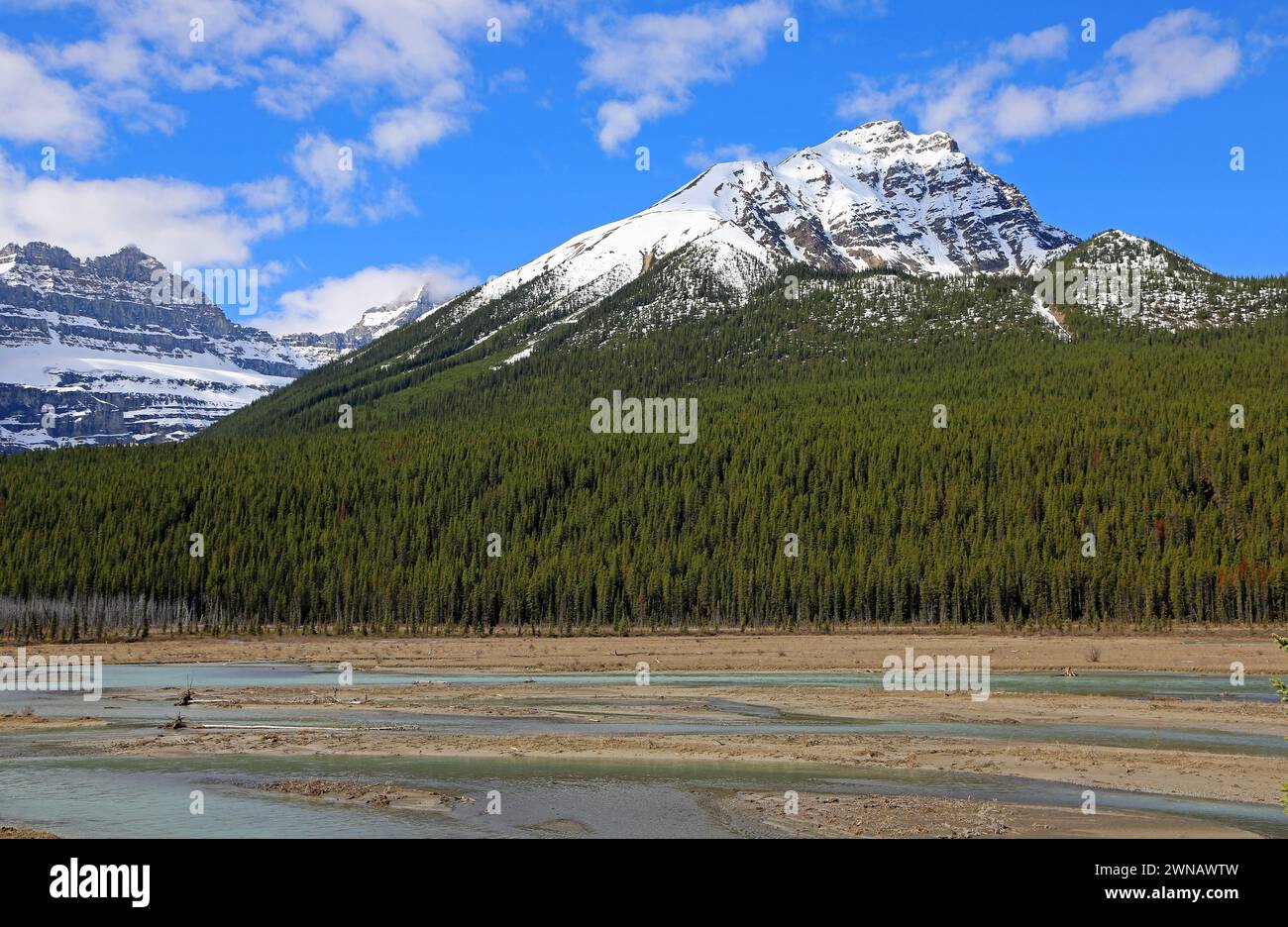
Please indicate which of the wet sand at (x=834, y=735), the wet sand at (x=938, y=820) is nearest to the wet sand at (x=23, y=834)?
the wet sand at (x=834, y=735)

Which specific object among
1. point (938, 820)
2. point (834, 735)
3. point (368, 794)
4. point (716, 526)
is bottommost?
point (834, 735)

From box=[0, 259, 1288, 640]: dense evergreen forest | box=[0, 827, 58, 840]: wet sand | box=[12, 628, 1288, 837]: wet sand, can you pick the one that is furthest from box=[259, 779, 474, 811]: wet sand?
box=[0, 259, 1288, 640]: dense evergreen forest

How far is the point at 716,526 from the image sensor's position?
160000 millimetres

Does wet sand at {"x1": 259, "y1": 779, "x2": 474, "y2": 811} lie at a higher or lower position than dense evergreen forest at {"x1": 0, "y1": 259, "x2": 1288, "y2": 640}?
lower

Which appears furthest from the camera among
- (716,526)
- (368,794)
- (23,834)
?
(716,526)

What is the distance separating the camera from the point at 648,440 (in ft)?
A: 638

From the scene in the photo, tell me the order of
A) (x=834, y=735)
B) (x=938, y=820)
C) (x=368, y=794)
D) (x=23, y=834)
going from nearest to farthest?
(x=23, y=834), (x=938, y=820), (x=368, y=794), (x=834, y=735)

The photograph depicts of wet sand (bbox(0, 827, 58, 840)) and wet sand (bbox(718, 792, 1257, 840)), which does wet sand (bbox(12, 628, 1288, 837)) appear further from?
wet sand (bbox(0, 827, 58, 840))

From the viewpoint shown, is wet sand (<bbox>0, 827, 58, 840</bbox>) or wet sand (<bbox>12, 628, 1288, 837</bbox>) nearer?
wet sand (<bbox>0, 827, 58, 840</bbox>)

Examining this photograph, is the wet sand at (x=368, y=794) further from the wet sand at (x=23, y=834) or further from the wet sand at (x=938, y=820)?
the wet sand at (x=938, y=820)

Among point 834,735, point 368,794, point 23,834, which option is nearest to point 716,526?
point 834,735

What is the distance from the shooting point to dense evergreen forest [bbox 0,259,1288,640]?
5113 inches

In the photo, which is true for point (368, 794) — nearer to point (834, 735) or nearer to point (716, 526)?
point (834, 735)
